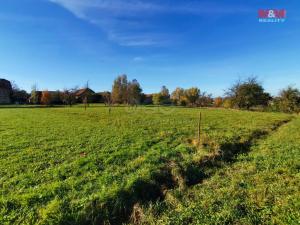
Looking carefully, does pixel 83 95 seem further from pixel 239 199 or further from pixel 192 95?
pixel 239 199

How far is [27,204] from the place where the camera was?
5.85m

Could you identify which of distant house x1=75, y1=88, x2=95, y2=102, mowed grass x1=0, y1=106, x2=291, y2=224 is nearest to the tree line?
distant house x1=75, y1=88, x2=95, y2=102

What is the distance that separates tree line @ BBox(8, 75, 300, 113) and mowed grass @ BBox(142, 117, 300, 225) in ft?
117

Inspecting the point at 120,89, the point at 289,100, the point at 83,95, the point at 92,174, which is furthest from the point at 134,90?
the point at 92,174

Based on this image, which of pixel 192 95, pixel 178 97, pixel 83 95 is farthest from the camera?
pixel 178 97

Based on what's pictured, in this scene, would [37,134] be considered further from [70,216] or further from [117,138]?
[70,216]

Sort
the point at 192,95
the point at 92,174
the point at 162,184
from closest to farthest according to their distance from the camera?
the point at 162,184, the point at 92,174, the point at 192,95

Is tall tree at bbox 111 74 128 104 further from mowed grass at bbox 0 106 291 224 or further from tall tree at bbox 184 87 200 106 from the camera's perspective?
mowed grass at bbox 0 106 291 224

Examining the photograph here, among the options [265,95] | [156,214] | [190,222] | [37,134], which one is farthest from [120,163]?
[265,95]

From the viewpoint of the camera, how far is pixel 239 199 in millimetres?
6188

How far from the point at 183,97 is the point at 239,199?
82.7 metres

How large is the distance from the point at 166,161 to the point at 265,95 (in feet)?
174

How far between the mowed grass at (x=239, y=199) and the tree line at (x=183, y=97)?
35771mm

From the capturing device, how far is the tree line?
50250 mm
